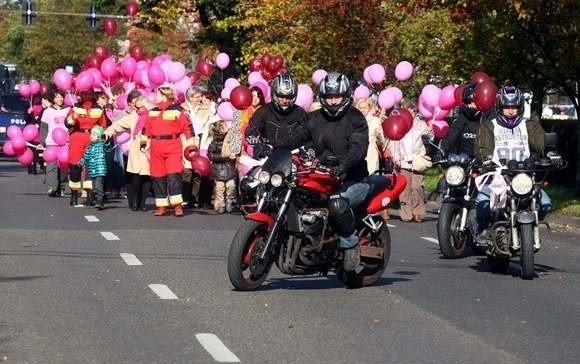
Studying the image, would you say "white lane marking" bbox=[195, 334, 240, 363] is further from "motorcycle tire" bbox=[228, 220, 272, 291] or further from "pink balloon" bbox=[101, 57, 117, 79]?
"pink balloon" bbox=[101, 57, 117, 79]

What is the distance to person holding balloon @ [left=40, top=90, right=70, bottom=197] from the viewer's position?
2500cm

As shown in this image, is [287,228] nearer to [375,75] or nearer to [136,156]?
[136,156]

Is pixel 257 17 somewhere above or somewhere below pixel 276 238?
above


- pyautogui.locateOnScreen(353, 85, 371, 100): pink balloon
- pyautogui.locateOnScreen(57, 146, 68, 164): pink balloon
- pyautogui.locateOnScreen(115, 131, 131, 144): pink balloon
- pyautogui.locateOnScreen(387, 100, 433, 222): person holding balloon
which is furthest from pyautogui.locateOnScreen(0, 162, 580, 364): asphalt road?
pyautogui.locateOnScreen(57, 146, 68, 164): pink balloon

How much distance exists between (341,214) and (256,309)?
4.27 feet

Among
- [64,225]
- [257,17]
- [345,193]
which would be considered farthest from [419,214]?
[257,17]

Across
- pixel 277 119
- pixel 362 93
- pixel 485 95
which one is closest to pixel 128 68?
pixel 362 93

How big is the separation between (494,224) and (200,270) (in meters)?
2.70

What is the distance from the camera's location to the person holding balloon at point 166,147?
2167 cm

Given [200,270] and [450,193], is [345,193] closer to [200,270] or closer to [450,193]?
[200,270]

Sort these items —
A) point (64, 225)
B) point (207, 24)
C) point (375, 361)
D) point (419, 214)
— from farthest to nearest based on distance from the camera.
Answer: point (207, 24) → point (419, 214) → point (64, 225) → point (375, 361)

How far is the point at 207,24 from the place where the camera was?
54531mm

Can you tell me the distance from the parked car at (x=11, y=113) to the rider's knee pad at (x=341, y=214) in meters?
32.3

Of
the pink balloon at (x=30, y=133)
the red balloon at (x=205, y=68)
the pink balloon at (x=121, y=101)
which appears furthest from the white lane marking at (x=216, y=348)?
the red balloon at (x=205, y=68)
